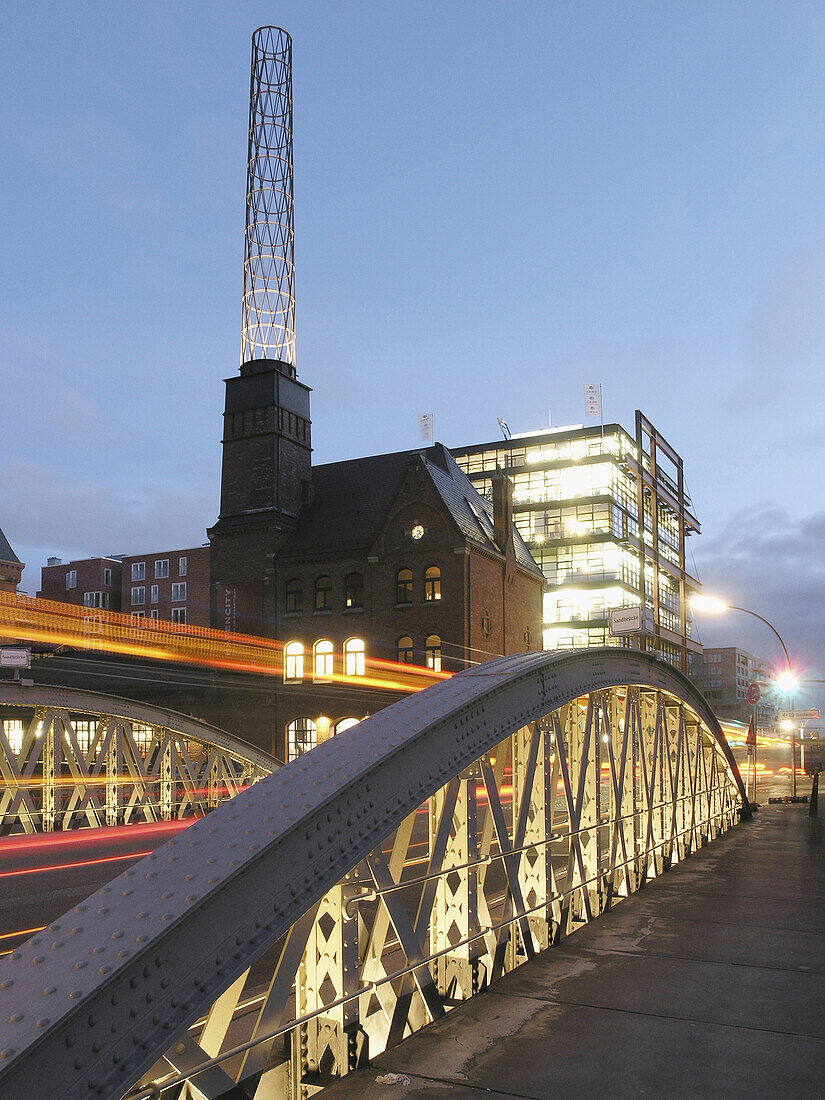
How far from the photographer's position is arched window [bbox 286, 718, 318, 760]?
5047cm

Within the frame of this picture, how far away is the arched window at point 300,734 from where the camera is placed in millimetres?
50469

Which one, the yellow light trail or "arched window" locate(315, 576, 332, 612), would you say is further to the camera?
"arched window" locate(315, 576, 332, 612)

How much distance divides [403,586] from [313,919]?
44.7 metres

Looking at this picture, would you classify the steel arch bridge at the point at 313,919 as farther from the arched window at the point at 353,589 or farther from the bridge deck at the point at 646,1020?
the arched window at the point at 353,589

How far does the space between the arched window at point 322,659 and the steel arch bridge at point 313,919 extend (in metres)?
40.8

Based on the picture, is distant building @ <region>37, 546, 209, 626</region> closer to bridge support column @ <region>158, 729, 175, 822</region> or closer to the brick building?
the brick building

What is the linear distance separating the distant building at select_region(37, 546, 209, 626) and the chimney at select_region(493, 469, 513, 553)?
1307 inches

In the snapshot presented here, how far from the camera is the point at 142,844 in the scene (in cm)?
1953

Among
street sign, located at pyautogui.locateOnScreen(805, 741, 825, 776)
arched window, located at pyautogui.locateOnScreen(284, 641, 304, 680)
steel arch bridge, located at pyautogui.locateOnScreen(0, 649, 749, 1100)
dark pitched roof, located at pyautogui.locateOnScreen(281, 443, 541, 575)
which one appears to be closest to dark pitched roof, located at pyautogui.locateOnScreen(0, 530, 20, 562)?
dark pitched roof, located at pyautogui.locateOnScreen(281, 443, 541, 575)

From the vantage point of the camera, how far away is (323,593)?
5309 centimetres

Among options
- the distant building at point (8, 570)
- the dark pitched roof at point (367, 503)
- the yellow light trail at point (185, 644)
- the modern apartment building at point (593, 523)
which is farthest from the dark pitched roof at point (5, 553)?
the modern apartment building at point (593, 523)

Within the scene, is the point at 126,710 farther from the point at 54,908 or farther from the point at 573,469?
the point at 573,469

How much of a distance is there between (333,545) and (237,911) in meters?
48.9

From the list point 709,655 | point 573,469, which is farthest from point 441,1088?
point 709,655
